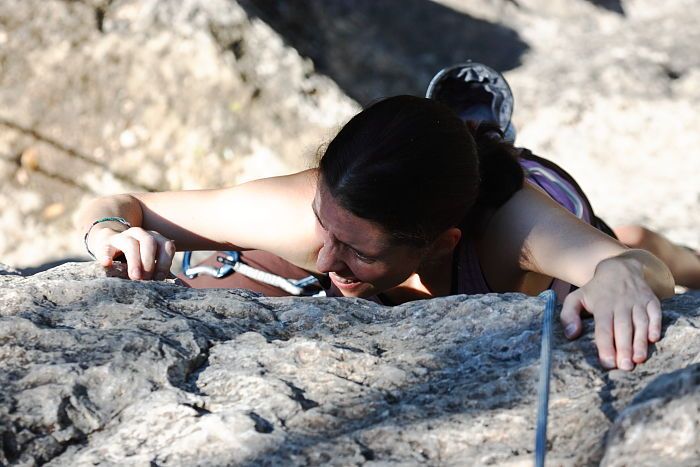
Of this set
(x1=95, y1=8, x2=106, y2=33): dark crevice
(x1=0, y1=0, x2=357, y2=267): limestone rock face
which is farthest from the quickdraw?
(x1=95, y1=8, x2=106, y2=33): dark crevice

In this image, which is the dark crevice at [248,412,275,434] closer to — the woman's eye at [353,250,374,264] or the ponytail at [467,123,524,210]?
the woman's eye at [353,250,374,264]

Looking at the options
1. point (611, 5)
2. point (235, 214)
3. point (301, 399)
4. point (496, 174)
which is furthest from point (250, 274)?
point (611, 5)

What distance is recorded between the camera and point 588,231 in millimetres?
1622

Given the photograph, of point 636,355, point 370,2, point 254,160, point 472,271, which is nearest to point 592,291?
point 636,355

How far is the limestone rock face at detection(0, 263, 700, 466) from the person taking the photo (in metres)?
1.03

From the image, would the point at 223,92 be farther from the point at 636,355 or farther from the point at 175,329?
the point at 636,355

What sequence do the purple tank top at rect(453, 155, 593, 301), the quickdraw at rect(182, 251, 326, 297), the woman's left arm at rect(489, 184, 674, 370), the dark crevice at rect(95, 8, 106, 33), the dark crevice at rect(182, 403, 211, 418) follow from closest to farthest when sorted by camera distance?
the dark crevice at rect(182, 403, 211, 418), the woman's left arm at rect(489, 184, 674, 370), the purple tank top at rect(453, 155, 593, 301), the quickdraw at rect(182, 251, 326, 297), the dark crevice at rect(95, 8, 106, 33)

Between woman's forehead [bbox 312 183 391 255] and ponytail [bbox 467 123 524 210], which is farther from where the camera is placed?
ponytail [bbox 467 123 524 210]

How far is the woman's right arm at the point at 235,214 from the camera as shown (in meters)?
1.92

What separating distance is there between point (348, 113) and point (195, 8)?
0.79 metres

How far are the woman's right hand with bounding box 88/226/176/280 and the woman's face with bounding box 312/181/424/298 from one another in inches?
11.8

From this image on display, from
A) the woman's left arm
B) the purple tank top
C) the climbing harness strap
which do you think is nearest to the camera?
the climbing harness strap

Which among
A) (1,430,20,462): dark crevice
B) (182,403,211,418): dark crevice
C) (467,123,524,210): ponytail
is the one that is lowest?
(1,430,20,462): dark crevice

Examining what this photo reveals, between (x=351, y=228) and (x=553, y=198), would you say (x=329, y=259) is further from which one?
(x=553, y=198)
